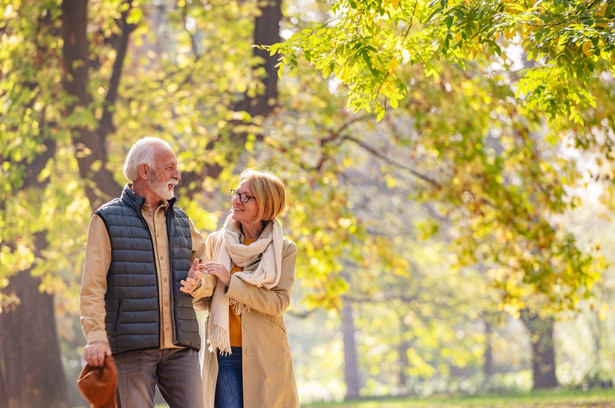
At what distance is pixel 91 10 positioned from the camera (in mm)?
12773

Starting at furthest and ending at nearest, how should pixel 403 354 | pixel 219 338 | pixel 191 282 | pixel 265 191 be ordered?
pixel 403 354, pixel 265 191, pixel 219 338, pixel 191 282

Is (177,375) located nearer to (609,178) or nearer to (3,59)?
(609,178)

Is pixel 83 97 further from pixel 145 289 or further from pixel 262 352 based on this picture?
pixel 145 289

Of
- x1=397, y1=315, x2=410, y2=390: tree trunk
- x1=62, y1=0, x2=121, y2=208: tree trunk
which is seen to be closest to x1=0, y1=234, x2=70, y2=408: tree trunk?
x1=62, y1=0, x2=121, y2=208: tree trunk

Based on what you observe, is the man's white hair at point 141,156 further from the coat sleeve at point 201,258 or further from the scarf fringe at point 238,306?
the scarf fringe at point 238,306

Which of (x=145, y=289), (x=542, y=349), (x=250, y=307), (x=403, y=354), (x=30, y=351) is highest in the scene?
(x=145, y=289)

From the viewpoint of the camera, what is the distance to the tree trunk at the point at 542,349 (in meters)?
23.8

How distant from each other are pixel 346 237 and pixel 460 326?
24907 millimetres

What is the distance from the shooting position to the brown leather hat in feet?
13.7

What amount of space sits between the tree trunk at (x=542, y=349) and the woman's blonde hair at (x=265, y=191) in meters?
19.8

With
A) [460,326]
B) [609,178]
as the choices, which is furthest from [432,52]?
[460,326]

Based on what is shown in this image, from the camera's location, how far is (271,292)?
4.98 meters

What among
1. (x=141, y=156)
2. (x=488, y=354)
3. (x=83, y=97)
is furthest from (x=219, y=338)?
(x=488, y=354)

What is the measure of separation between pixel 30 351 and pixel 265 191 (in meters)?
Result: 9.54
